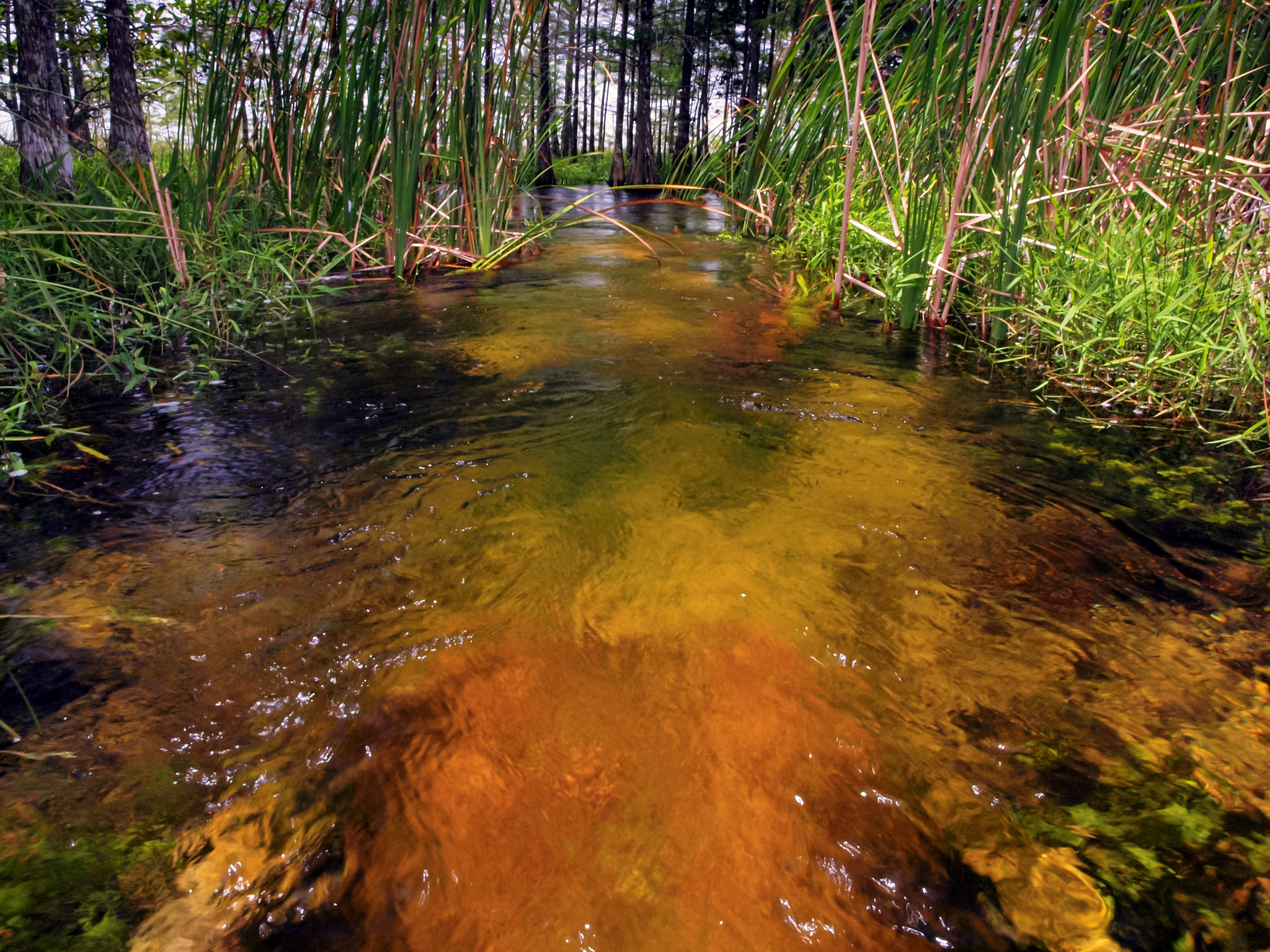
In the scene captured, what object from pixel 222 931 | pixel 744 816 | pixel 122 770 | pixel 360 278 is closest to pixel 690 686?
pixel 744 816

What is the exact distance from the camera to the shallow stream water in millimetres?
646

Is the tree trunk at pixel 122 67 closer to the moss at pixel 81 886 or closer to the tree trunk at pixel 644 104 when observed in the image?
the moss at pixel 81 886

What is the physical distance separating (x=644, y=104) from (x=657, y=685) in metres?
13.6

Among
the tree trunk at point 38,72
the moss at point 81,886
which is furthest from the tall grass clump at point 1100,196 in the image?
the tree trunk at point 38,72

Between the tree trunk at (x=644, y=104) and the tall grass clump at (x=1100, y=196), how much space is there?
9984 millimetres

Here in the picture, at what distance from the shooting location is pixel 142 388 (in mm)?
1845

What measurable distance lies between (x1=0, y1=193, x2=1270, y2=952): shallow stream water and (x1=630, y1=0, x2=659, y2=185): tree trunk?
11.5 metres

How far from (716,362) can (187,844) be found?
1.76 metres

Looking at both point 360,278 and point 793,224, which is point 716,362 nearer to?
point 360,278

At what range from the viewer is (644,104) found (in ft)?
40.8

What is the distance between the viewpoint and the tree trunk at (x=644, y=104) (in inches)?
469

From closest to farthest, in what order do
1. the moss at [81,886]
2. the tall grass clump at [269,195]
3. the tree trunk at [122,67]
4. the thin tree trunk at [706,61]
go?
the moss at [81,886] → the tall grass clump at [269,195] → the tree trunk at [122,67] → the thin tree trunk at [706,61]

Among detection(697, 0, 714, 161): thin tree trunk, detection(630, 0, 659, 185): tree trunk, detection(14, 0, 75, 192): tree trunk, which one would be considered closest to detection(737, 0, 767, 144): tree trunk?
detection(697, 0, 714, 161): thin tree trunk

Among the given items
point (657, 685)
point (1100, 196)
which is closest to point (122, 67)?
point (1100, 196)
